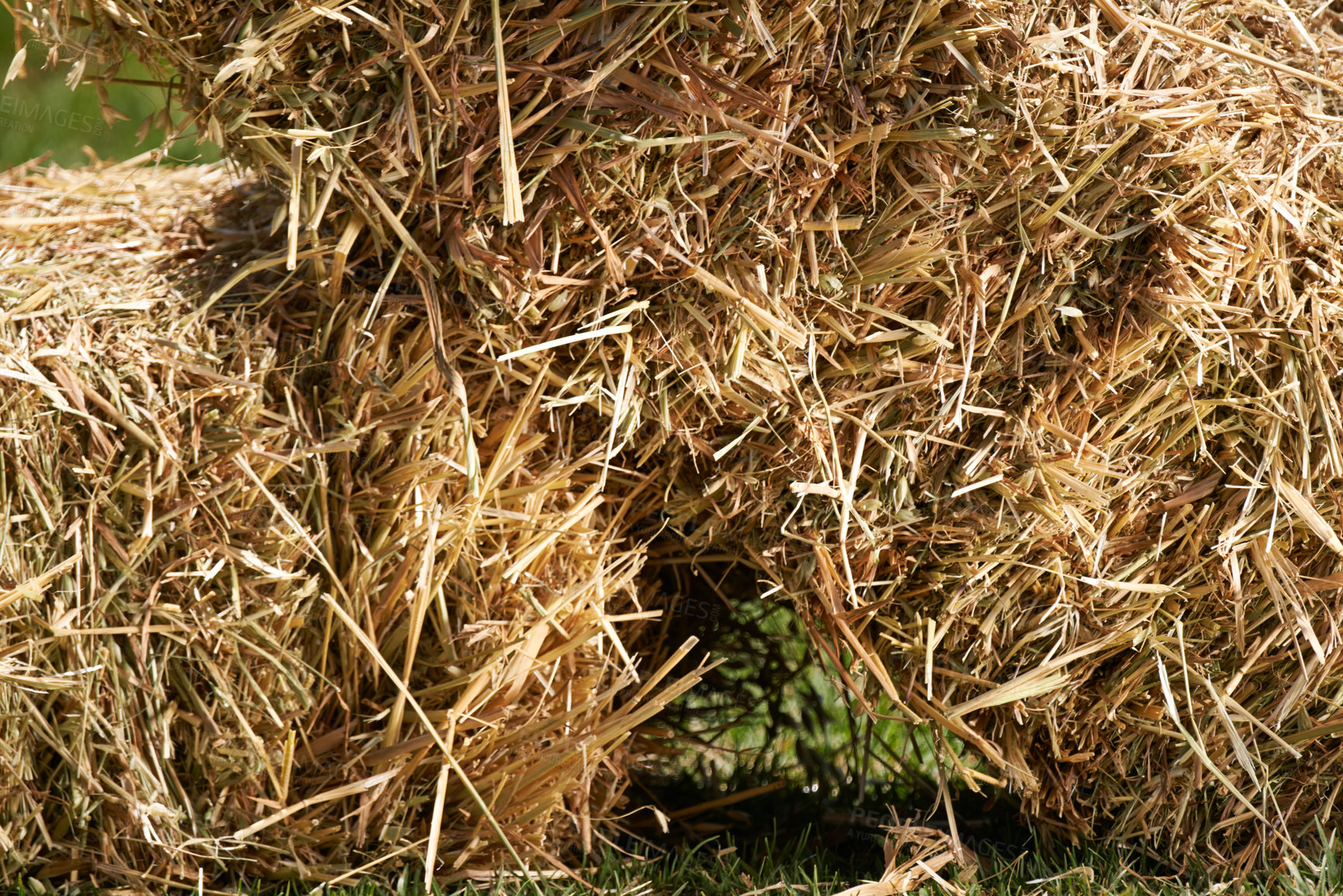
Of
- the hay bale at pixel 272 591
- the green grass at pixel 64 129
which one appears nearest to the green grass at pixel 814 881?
the hay bale at pixel 272 591

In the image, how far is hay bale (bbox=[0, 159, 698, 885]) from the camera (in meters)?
1.52

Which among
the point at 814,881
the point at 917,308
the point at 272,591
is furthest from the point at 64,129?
the point at 814,881

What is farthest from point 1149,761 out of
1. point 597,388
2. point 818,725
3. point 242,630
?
point 242,630

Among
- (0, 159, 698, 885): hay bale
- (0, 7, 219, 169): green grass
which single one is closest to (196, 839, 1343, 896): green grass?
(0, 159, 698, 885): hay bale

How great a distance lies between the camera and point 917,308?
164cm

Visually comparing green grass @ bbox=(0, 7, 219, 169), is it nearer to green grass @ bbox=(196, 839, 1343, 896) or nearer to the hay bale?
the hay bale

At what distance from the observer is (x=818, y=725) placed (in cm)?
235

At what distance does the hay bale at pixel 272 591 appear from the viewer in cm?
152

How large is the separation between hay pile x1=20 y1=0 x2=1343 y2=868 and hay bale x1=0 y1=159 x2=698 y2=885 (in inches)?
1.4

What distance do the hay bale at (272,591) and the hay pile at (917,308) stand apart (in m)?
0.03

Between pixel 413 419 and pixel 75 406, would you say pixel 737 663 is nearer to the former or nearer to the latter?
pixel 413 419

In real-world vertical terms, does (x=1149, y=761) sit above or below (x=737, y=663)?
above

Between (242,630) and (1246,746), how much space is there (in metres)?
1.54

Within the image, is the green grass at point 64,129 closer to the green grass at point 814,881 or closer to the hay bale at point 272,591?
the hay bale at point 272,591
